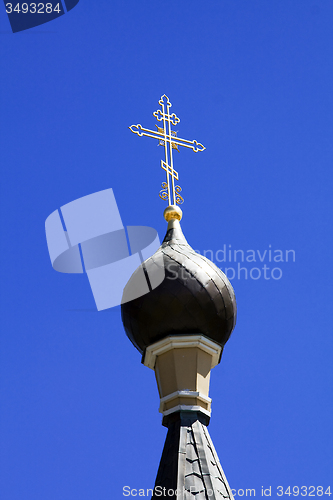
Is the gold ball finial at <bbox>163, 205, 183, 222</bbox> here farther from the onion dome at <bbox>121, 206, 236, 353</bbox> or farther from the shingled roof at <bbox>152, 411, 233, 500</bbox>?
the shingled roof at <bbox>152, 411, 233, 500</bbox>

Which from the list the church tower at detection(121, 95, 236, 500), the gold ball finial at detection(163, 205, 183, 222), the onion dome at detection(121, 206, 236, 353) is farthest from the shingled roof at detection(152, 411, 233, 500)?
the gold ball finial at detection(163, 205, 183, 222)

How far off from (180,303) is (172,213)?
1.54 metres

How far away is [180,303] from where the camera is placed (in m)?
8.80

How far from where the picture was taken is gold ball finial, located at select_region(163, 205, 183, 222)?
9922 millimetres

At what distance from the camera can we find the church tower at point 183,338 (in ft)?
25.9

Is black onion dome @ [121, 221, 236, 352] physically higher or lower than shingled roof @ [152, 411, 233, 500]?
higher

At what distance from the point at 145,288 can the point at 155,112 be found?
271 cm

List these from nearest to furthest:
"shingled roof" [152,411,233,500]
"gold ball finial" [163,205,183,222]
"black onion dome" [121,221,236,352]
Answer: "shingled roof" [152,411,233,500], "black onion dome" [121,221,236,352], "gold ball finial" [163,205,183,222]

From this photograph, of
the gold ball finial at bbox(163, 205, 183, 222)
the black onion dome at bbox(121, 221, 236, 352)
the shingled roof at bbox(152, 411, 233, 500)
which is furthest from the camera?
the gold ball finial at bbox(163, 205, 183, 222)

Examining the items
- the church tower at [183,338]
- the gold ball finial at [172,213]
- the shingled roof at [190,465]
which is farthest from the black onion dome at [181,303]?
the shingled roof at [190,465]

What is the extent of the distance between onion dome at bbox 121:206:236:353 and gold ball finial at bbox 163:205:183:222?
0.67 meters

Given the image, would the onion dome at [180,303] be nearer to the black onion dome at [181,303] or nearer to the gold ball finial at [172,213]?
the black onion dome at [181,303]

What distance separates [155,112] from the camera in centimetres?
1053

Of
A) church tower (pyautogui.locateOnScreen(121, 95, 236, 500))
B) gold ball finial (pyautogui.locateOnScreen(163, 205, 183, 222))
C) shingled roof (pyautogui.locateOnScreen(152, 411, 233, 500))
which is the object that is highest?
gold ball finial (pyautogui.locateOnScreen(163, 205, 183, 222))
